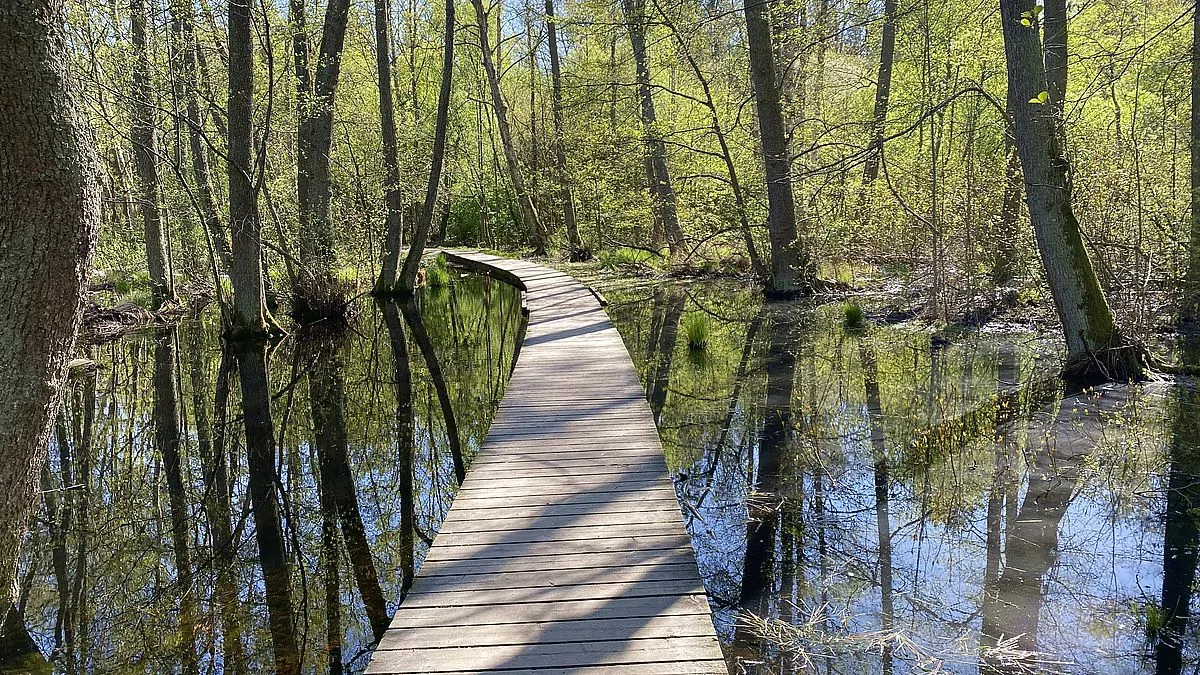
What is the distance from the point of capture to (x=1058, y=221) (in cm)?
712

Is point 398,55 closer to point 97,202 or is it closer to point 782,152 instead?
point 782,152

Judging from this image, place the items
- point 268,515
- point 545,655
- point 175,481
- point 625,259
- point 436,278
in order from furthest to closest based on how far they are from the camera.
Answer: point 625,259, point 436,278, point 175,481, point 268,515, point 545,655

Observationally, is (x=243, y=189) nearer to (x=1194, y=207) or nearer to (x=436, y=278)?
(x=436, y=278)

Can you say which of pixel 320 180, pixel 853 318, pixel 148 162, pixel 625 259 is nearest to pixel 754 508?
pixel 853 318

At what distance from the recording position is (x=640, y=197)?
18.0m

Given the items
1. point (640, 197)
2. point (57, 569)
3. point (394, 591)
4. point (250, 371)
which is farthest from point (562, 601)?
point (640, 197)

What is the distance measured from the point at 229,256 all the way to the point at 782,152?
27.9ft

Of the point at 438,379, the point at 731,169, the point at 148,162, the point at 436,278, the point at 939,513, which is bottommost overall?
the point at 939,513

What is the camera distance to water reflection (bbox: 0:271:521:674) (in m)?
3.87

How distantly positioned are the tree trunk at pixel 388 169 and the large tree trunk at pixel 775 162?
6560 millimetres

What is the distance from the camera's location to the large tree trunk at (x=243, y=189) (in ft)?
34.5

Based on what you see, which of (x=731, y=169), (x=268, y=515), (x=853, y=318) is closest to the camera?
(x=268, y=515)

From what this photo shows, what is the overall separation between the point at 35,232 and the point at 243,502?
10.1ft

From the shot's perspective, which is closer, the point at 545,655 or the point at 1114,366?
the point at 545,655
